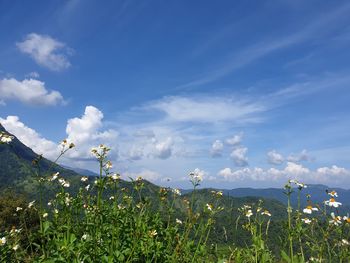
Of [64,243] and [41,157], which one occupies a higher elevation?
[41,157]

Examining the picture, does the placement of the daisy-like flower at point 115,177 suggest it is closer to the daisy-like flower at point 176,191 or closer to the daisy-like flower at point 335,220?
the daisy-like flower at point 176,191

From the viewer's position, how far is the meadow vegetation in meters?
5.68

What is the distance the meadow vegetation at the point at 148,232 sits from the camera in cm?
568

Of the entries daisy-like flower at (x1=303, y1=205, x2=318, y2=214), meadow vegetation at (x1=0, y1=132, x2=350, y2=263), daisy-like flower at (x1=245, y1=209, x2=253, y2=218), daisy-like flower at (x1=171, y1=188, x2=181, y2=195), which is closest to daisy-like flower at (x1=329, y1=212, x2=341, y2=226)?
meadow vegetation at (x1=0, y1=132, x2=350, y2=263)

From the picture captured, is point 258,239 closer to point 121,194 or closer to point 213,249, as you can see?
point 213,249

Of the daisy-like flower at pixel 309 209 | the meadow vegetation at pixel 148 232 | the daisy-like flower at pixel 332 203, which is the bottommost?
the meadow vegetation at pixel 148 232

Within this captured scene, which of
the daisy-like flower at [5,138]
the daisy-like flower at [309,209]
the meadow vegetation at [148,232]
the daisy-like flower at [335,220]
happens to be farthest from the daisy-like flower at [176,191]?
the daisy-like flower at [5,138]

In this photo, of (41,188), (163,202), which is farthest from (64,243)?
(163,202)

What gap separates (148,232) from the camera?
6.21m

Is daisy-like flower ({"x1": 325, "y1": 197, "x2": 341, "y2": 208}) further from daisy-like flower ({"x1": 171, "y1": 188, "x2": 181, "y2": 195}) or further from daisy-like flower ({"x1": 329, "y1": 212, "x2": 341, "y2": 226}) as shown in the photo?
daisy-like flower ({"x1": 171, "y1": 188, "x2": 181, "y2": 195})

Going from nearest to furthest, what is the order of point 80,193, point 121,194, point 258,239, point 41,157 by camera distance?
1. point 258,239
2. point 41,157
3. point 80,193
4. point 121,194

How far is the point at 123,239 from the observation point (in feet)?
22.6

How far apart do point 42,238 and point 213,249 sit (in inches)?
119

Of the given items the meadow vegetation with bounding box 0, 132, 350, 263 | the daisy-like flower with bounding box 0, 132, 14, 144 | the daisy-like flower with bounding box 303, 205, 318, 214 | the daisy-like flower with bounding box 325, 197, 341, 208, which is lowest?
the meadow vegetation with bounding box 0, 132, 350, 263
